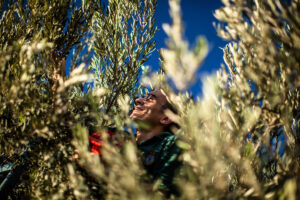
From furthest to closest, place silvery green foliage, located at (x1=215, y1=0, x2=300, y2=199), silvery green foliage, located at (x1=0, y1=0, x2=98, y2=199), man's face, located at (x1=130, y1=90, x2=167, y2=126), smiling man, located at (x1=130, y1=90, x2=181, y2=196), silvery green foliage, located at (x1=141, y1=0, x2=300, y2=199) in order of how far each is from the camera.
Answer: man's face, located at (x1=130, y1=90, x2=167, y2=126), smiling man, located at (x1=130, y1=90, x2=181, y2=196), silvery green foliage, located at (x1=0, y1=0, x2=98, y2=199), silvery green foliage, located at (x1=215, y1=0, x2=300, y2=199), silvery green foliage, located at (x1=141, y1=0, x2=300, y2=199)

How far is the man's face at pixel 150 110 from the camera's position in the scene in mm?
2971

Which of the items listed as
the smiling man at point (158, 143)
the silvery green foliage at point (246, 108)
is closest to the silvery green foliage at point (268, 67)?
the silvery green foliage at point (246, 108)

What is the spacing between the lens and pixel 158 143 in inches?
95.6

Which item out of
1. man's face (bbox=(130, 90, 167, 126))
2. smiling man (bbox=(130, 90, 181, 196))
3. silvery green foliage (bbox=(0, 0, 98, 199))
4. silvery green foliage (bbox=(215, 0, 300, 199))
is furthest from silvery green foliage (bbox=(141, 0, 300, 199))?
man's face (bbox=(130, 90, 167, 126))

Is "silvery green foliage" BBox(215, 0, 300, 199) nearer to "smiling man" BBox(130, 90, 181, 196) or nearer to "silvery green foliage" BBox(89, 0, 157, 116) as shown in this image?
"smiling man" BBox(130, 90, 181, 196)

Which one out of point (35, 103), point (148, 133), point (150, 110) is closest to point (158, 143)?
point (148, 133)

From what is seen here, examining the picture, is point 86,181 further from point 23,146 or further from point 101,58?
point 101,58

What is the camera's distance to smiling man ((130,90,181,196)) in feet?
6.06

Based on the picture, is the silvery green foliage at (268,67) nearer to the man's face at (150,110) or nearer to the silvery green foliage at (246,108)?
the silvery green foliage at (246,108)

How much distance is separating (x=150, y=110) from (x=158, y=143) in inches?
29.0

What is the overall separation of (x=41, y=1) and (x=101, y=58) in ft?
5.55

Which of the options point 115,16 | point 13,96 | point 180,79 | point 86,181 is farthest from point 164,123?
point 115,16

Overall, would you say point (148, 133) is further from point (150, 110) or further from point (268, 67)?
point (268, 67)

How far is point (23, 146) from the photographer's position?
1.83m
